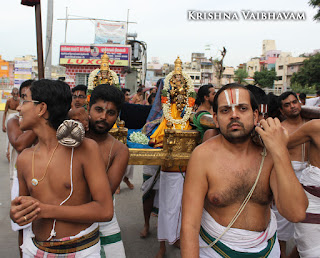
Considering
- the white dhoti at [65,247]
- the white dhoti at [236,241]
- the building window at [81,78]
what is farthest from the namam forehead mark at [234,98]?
the building window at [81,78]

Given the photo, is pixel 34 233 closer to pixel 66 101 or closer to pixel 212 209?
pixel 66 101

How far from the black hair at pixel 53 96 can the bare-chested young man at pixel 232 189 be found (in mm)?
853

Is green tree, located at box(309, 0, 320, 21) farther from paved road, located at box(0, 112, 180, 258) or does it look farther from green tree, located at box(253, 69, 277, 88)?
green tree, located at box(253, 69, 277, 88)

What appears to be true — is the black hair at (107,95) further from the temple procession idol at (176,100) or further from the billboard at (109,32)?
the billboard at (109,32)

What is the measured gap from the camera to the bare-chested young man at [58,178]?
182cm

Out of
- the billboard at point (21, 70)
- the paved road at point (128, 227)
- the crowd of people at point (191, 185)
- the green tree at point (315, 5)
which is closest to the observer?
the crowd of people at point (191, 185)

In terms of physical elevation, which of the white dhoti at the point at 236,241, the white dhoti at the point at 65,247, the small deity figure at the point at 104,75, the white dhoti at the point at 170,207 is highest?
the small deity figure at the point at 104,75

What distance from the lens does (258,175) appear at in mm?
1829

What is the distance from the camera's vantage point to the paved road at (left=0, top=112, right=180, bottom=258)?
3.79 metres

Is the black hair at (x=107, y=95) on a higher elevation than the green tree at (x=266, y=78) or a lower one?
lower

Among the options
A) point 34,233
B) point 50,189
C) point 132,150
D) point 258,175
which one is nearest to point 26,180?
point 50,189

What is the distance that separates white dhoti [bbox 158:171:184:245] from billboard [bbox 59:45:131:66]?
1753 cm

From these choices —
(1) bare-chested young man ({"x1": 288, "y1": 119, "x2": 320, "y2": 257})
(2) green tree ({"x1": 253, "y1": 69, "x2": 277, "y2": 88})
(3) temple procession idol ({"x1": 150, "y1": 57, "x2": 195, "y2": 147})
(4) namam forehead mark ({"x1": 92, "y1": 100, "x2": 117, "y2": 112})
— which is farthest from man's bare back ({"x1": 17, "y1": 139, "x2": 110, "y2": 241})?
(2) green tree ({"x1": 253, "y1": 69, "x2": 277, "y2": 88})

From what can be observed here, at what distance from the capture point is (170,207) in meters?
3.75
